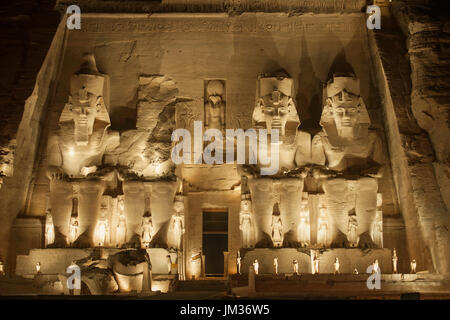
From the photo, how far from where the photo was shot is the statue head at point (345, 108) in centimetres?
1697

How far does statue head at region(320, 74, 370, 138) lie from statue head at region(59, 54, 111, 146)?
5.61 m

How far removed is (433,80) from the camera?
1638cm

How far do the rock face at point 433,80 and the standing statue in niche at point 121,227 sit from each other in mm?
7144

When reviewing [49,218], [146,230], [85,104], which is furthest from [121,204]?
[85,104]

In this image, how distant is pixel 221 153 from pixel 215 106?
50.8 inches

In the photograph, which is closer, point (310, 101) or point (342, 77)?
point (342, 77)

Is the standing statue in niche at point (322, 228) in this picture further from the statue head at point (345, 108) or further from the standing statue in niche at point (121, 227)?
the standing statue in niche at point (121, 227)

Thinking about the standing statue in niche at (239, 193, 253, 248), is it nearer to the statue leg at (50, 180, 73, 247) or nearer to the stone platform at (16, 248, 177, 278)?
the stone platform at (16, 248, 177, 278)

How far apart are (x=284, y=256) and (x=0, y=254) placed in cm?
669

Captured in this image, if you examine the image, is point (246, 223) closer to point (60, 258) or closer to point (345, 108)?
point (345, 108)

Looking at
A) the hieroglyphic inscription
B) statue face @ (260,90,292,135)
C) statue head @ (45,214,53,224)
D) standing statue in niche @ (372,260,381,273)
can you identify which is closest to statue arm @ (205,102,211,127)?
statue face @ (260,90,292,135)

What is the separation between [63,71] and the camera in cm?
1878

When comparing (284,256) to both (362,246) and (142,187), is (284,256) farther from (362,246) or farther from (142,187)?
(142,187)

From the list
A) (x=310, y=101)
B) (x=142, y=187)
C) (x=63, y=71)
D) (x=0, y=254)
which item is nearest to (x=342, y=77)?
(x=310, y=101)
